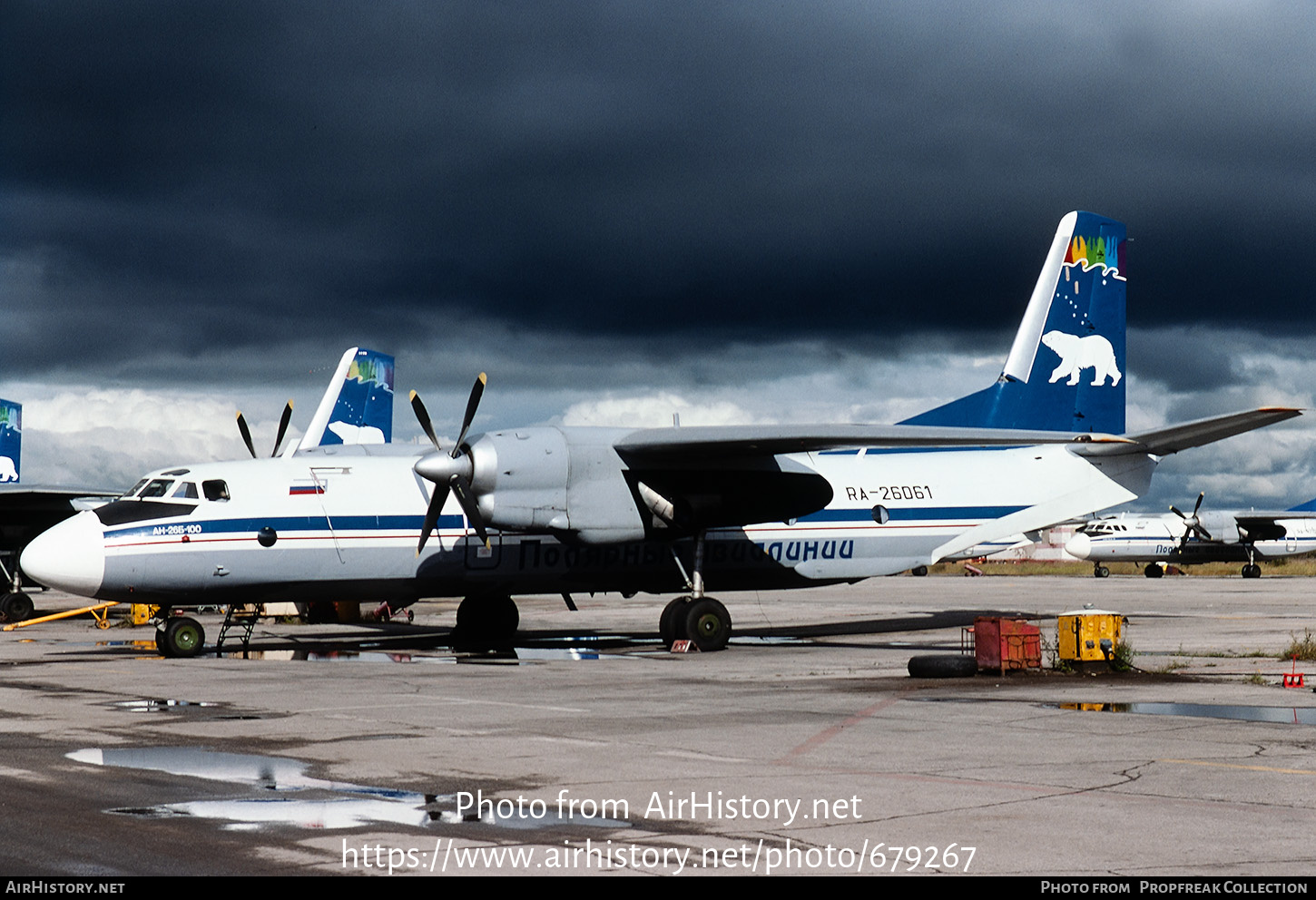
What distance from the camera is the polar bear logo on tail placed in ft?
108

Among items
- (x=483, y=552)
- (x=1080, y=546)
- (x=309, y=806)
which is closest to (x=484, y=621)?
(x=483, y=552)

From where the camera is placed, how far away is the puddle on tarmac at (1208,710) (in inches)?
579

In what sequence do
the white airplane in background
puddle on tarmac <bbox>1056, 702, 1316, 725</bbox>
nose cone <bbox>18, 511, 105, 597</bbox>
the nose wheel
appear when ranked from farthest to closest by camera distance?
1. the nose wheel
2. the white airplane in background
3. nose cone <bbox>18, 511, 105, 597</bbox>
4. puddle on tarmac <bbox>1056, 702, 1316, 725</bbox>

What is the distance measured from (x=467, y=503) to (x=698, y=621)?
5.23 meters

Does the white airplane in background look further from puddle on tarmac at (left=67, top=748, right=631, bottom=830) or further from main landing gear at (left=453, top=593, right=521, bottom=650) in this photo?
puddle on tarmac at (left=67, top=748, right=631, bottom=830)

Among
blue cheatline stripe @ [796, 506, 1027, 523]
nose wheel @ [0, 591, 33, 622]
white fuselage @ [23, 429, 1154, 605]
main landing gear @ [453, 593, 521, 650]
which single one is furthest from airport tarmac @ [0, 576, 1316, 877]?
nose wheel @ [0, 591, 33, 622]

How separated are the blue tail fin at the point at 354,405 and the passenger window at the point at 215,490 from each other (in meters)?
13.1

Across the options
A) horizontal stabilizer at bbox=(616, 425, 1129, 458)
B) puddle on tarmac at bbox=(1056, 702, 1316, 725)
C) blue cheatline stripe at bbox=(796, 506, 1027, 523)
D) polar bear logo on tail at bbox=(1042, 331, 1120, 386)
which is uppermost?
polar bear logo on tail at bbox=(1042, 331, 1120, 386)

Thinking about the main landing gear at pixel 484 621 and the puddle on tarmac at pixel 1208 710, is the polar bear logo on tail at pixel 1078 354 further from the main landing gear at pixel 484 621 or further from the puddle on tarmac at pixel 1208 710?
the puddle on tarmac at pixel 1208 710

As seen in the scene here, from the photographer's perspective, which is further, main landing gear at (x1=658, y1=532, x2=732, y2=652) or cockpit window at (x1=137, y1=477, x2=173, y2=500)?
main landing gear at (x1=658, y1=532, x2=732, y2=652)

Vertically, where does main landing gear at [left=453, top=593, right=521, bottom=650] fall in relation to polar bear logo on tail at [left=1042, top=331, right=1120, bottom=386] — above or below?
below

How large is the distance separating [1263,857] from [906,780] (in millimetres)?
3331

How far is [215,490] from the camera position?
25516 millimetres
